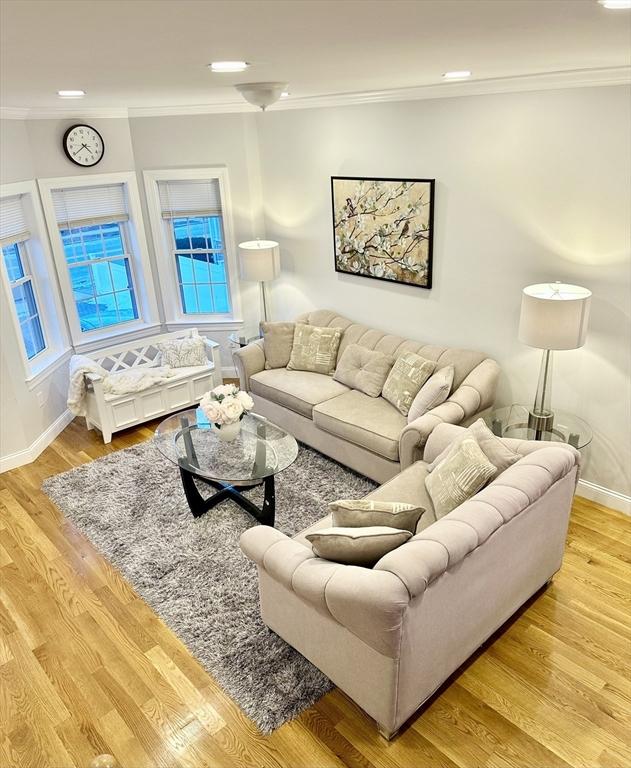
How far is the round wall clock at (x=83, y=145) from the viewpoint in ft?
18.0

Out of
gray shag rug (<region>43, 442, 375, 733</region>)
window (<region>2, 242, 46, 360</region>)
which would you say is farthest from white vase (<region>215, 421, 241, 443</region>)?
window (<region>2, 242, 46, 360</region>)

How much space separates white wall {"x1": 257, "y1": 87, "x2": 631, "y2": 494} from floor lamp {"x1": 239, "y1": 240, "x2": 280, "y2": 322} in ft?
2.36

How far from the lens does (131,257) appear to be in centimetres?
629

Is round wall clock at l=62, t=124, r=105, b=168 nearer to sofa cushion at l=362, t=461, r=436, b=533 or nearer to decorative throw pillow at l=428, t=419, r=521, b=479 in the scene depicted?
sofa cushion at l=362, t=461, r=436, b=533

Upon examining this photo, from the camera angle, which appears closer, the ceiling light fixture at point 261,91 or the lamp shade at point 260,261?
the ceiling light fixture at point 261,91

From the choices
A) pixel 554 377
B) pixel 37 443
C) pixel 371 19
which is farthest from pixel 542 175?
pixel 37 443

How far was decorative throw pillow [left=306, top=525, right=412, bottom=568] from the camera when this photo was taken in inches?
105

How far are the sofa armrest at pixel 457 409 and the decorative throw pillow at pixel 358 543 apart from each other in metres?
1.36

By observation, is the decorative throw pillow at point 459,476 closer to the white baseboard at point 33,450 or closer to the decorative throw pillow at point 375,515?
the decorative throw pillow at point 375,515

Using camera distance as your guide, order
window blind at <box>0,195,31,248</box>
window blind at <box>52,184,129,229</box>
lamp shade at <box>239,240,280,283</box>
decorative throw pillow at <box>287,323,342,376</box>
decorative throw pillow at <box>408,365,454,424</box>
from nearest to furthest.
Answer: decorative throw pillow at <box>408,365,454,424</box> < window blind at <box>0,195,31,248</box> < decorative throw pillow at <box>287,323,342,376</box> < window blind at <box>52,184,129,229</box> < lamp shade at <box>239,240,280,283</box>

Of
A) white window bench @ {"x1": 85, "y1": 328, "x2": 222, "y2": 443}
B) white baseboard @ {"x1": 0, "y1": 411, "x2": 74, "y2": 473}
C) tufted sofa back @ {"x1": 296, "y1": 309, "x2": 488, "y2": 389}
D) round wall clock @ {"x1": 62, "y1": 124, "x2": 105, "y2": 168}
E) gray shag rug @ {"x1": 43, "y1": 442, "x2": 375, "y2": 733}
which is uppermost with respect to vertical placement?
round wall clock @ {"x1": 62, "y1": 124, "x2": 105, "y2": 168}

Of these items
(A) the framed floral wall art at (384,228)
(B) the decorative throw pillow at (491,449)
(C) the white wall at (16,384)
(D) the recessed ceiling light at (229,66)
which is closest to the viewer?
(D) the recessed ceiling light at (229,66)

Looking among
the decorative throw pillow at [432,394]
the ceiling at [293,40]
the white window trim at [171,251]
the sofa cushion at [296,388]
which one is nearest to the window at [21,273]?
the white window trim at [171,251]

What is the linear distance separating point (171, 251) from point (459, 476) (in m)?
4.41
